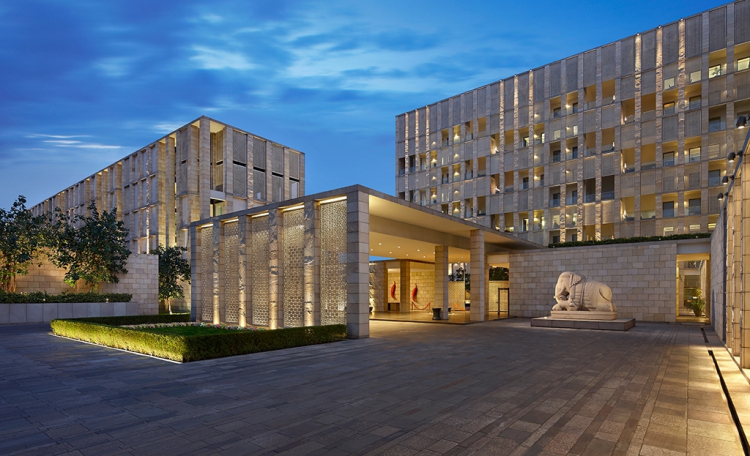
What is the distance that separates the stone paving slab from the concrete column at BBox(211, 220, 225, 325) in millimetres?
10499

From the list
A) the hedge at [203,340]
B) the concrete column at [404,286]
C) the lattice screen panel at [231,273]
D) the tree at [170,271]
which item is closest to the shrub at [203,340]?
the hedge at [203,340]

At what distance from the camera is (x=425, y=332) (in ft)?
66.3

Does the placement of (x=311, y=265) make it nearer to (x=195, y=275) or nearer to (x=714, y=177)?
(x=195, y=275)

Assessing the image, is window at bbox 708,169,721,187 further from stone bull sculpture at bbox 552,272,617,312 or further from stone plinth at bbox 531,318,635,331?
stone bull sculpture at bbox 552,272,617,312

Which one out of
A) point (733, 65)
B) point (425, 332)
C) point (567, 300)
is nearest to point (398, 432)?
point (425, 332)

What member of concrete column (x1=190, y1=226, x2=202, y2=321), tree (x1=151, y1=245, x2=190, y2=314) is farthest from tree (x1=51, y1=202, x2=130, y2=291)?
concrete column (x1=190, y1=226, x2=202, y2=321)

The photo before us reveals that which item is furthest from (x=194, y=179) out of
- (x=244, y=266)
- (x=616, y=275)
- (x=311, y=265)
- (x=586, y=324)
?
(x=616, y=275)

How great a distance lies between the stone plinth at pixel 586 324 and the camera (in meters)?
20.5

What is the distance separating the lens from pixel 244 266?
2248 cm

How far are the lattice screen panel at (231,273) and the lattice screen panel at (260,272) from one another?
1.30 metres

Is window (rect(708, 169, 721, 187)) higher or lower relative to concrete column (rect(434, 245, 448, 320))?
higher

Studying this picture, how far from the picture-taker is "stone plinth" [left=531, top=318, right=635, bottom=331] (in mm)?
20469

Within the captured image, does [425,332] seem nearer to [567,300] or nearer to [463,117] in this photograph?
[567,300]

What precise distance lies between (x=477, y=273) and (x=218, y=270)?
52.9 feet
